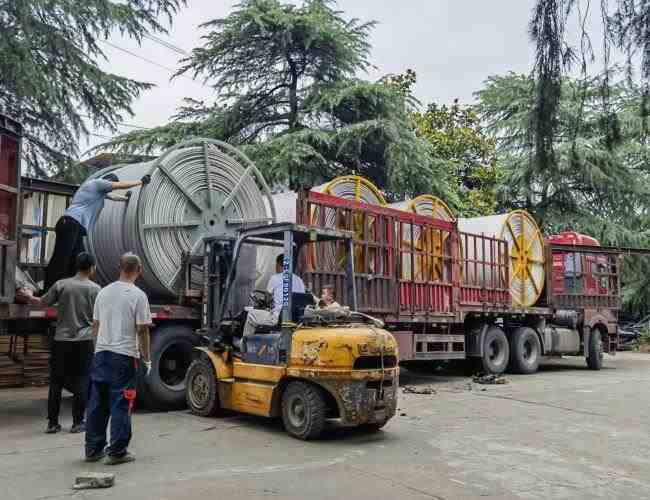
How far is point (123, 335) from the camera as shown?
5297 mm

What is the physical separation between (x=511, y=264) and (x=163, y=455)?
10296 millimetres

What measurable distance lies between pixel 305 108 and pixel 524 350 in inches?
362

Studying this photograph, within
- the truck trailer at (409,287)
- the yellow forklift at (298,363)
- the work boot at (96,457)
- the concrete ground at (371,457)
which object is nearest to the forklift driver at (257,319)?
the yellow forklift at (298,363)

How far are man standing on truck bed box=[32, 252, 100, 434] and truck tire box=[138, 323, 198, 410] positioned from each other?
1.38 meters

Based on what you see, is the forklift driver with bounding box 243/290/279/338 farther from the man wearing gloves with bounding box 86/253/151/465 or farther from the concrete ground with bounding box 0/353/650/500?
the man wearing gloves with bounding box 86/253/151/465

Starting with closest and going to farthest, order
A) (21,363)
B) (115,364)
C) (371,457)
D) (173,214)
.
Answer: (115,364) → (371,457) → (173,214) → (21,363)

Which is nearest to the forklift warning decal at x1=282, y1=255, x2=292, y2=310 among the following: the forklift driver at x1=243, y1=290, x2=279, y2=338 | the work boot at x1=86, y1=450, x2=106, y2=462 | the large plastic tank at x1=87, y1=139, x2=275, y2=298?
the forklift driver at x1=243, y1=290, x2=279, y2=338

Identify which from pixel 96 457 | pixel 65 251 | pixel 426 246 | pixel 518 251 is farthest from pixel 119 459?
pixel 518 251

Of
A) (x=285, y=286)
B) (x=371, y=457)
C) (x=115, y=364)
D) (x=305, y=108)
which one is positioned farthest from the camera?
(x=305, y=108)

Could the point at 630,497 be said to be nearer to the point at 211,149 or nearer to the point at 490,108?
the point at 211,149

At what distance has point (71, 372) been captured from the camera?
6410 mm

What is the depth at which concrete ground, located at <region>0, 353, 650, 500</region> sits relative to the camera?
4715 millimetres

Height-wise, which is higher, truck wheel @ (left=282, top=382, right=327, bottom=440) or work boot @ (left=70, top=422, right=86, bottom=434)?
truck wheel @ (left=282, top=382, right=327, bottom=440)

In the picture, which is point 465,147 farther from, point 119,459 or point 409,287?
point 119,459
